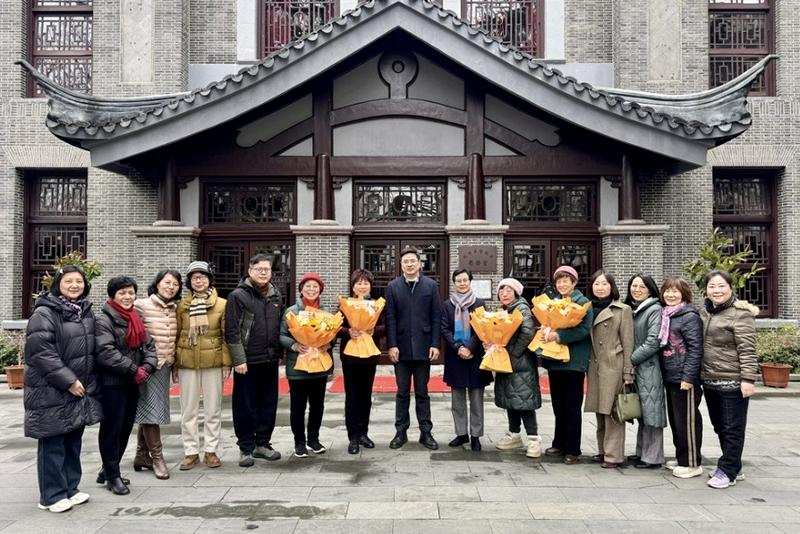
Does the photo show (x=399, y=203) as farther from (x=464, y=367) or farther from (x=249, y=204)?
(x=464, y=367)

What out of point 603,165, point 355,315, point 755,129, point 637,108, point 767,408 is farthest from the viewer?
point 755,129

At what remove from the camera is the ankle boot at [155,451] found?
5367 millimetres

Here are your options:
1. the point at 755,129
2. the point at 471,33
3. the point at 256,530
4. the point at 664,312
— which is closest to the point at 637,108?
the point at 471,33

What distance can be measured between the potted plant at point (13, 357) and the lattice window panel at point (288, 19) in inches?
285

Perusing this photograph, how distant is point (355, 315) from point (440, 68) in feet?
20.5

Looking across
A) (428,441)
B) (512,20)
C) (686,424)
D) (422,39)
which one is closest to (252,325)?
(428,441)

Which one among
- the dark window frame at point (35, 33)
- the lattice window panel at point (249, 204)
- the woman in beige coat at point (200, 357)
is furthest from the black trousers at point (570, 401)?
the dark window frame at point (35, 33)

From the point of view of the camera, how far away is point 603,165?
1063 cm

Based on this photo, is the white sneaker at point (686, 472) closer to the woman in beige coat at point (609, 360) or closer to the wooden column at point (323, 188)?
the woman in beige coat at point (609, 360)

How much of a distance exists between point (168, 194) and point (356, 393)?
6182mm

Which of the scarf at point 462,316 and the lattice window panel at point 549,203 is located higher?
the lattice window panel at point 549,203

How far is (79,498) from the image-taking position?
4.74 metres

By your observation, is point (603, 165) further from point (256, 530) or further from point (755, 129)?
point (256, 530)

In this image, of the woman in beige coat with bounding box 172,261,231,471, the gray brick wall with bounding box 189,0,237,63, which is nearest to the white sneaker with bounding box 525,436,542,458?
the woman in beige coat with bounding box 172,261,231,471
